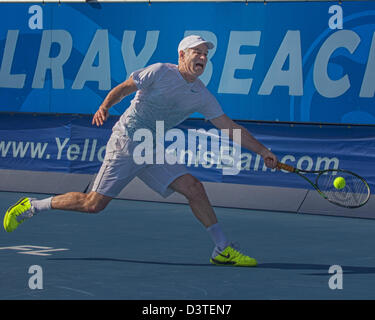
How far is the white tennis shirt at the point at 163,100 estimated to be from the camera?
10031 millimetres

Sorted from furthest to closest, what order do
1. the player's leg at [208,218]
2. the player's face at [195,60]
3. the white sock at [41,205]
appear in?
the white sock at [41,205]
the player's leg at [208,218]
the player's face at [195,60]

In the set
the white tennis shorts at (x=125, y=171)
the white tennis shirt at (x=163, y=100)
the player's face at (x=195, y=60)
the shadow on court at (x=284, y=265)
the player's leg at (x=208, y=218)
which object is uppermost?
the player's face at (x=195, y=60)

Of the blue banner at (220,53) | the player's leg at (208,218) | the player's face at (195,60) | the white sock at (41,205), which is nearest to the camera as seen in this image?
the player's face at (195,60)

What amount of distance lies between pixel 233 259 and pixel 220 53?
7.00 meters

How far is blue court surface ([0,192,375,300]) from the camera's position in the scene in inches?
339

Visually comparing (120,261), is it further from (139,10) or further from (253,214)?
(139,10)

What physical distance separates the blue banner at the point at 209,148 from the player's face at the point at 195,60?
5994 millimetres

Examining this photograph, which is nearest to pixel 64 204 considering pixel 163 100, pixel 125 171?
pixel 125 171

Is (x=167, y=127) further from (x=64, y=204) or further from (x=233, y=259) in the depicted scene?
(x=233, y=259)

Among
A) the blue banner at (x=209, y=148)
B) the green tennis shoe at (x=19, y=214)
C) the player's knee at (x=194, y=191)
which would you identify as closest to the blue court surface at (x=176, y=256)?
the green tennis shoe at (x=19, y=214)

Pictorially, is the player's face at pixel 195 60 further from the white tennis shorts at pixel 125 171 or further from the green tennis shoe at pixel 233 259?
the green tennis shoe at pixel 233 259

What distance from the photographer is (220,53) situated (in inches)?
650

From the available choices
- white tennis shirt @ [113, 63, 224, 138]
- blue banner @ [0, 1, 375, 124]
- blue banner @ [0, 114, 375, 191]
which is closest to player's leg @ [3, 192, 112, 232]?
white tennis shirt @ [113, 63, 224, 138]

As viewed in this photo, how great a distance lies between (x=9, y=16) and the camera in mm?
18156
